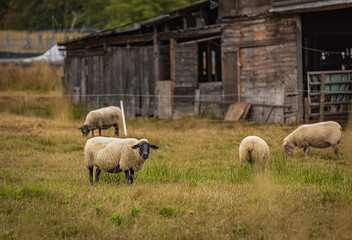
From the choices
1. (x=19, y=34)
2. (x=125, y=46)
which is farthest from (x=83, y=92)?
(x=19, y=34)

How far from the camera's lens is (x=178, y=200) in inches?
272

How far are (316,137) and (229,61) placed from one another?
760 centimetres

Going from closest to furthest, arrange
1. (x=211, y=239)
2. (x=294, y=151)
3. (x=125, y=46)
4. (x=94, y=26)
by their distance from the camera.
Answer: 1. (x=211, y=239)
2. (x=294, y=151)
3. (x=125, y=46)
4. (x=94, y=26)

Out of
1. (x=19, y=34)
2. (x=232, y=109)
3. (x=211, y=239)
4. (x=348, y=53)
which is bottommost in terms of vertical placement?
(x=211, y=239)

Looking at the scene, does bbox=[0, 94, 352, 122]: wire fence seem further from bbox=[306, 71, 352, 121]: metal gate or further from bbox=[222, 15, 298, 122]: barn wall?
bbox=[306, 71, 352, 121]: metal gate

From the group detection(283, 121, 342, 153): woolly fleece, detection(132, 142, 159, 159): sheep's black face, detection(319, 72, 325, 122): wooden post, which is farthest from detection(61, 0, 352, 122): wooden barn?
detection(132, 142, 159, 159): sheep's black face

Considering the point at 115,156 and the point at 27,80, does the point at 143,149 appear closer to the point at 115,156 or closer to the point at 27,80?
the point at 115,156

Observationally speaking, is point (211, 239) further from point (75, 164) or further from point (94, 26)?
point (94, 26)

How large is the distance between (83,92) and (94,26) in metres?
22.4

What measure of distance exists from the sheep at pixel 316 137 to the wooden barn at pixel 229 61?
14.7ft

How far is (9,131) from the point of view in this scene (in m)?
15.2

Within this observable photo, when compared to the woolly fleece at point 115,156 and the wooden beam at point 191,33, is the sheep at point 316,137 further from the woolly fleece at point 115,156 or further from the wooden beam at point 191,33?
the wooden beam at point 191,33

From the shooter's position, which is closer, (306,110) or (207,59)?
(306,110)

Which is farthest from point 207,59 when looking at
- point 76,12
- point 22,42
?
point 22,42
